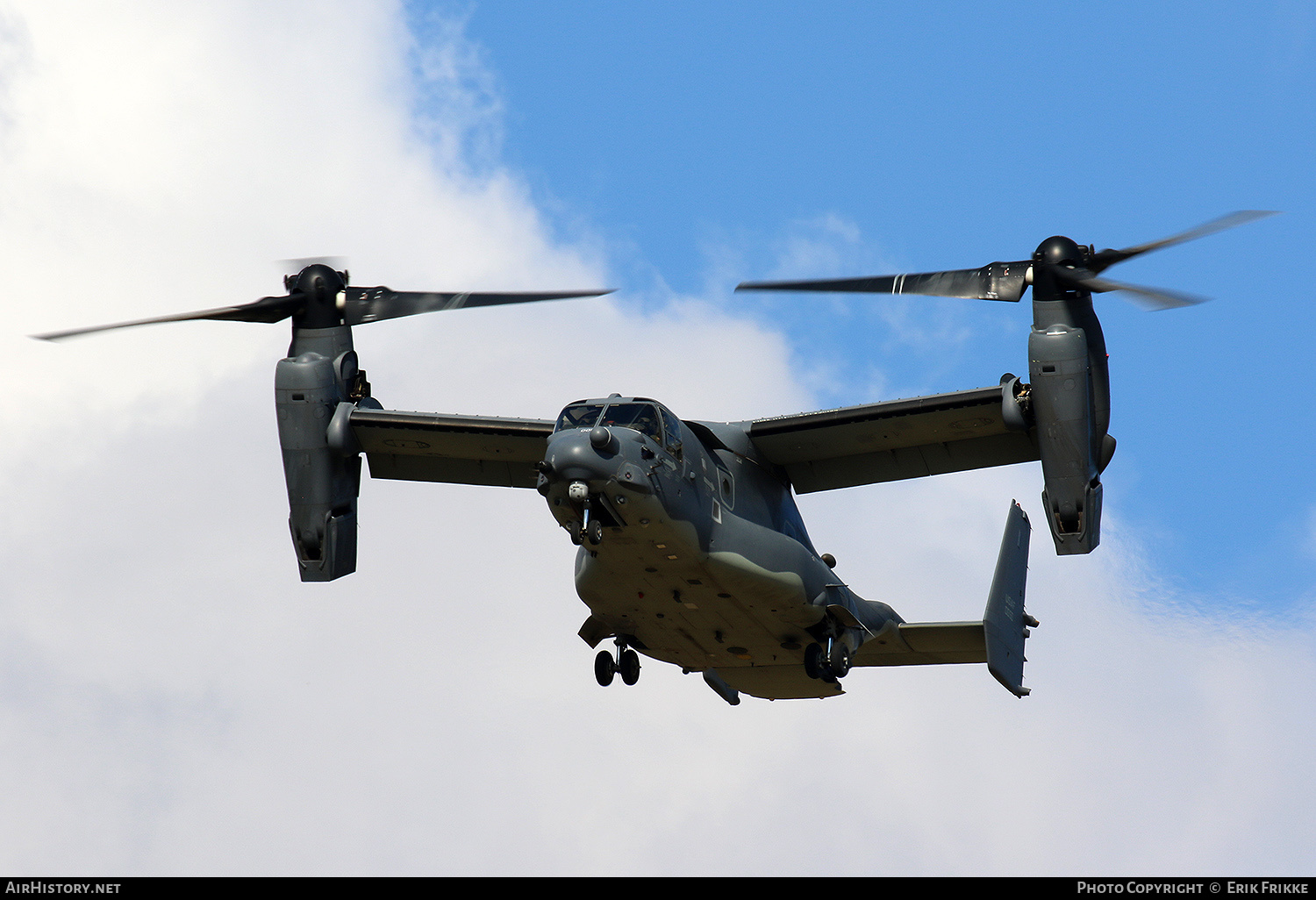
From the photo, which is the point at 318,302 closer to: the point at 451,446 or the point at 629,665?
the point at 451,446

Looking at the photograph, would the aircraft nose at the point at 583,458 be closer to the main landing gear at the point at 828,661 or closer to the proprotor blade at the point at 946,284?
the proprotor blade at the point at 946,284

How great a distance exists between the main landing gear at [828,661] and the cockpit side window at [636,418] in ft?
13.2

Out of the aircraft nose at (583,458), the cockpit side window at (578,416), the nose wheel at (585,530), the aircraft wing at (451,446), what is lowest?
the nose wheel at (585,530)

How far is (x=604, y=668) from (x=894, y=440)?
4576 millimetres

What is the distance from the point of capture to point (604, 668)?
Result: 2102 cm

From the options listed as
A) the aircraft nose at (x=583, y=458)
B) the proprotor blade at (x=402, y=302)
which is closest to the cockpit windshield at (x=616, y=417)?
the aircraft nose at (x=583, y=458)

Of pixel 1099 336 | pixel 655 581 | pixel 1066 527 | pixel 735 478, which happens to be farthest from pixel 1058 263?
pixel 655 581

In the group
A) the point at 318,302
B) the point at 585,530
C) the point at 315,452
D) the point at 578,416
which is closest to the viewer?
the point at 585,530

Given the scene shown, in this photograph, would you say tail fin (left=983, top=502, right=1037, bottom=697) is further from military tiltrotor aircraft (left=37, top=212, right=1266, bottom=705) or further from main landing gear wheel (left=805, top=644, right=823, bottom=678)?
main landing gear wheel (left=805, top=644, right=823, bottom=678)

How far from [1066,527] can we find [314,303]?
9.58 m

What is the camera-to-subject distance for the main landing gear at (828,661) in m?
20.6

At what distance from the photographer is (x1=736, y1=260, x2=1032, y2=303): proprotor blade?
64.2 feet

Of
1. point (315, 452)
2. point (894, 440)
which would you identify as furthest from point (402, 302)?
point (894, 440)

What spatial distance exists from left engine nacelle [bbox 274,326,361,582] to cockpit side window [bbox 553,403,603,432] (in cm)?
425
